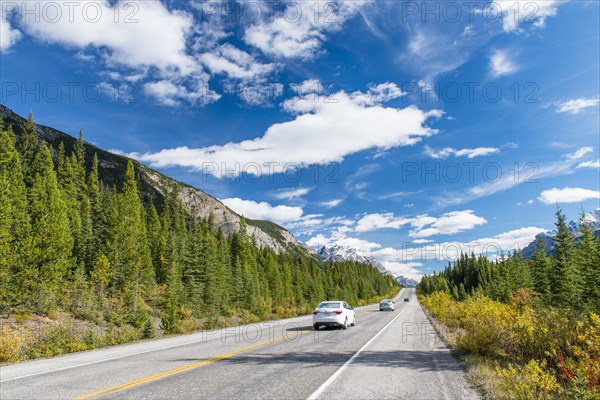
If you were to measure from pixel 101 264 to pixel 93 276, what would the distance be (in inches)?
60.6

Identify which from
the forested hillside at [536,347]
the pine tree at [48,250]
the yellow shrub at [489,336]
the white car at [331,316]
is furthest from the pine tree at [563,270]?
the pine tree at [48,250]

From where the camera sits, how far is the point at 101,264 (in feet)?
132

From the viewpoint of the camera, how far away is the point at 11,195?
115ft

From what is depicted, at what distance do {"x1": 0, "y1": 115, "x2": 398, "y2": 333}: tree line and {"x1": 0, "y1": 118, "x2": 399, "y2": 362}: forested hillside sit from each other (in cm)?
12

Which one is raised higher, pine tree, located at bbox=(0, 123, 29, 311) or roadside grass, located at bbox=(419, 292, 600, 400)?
pine tree, located at bbox=(0, 123, 29, 311)

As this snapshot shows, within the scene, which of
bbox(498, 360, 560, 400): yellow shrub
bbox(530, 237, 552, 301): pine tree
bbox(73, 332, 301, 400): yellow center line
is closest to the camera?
bbox(498, 360, 560, 400): yellow shrub

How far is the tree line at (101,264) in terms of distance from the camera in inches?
1233

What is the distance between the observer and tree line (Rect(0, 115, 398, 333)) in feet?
103

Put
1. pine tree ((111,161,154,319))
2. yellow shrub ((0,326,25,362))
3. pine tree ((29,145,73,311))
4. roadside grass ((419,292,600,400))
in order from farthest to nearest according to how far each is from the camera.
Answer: pine tree ((111,161,154,319)), pine tree ((29,145,73,311)), yellow shrub ((0,326,25,362)), roadside grass ((419,292,600,400))

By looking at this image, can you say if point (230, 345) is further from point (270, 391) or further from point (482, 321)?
point (482, 321)

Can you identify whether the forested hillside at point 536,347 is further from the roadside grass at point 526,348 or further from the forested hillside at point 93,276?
the forested hillside at point 93,276

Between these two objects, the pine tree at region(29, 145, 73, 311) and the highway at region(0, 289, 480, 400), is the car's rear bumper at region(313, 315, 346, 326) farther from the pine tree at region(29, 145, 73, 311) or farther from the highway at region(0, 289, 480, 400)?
the pine tree at region(29, 145, 73, 311)

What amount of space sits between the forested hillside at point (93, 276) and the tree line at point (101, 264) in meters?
0.12

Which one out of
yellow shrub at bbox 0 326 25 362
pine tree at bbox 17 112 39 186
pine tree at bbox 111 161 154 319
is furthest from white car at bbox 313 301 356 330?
pine tree at bbox 17 112 39 186
